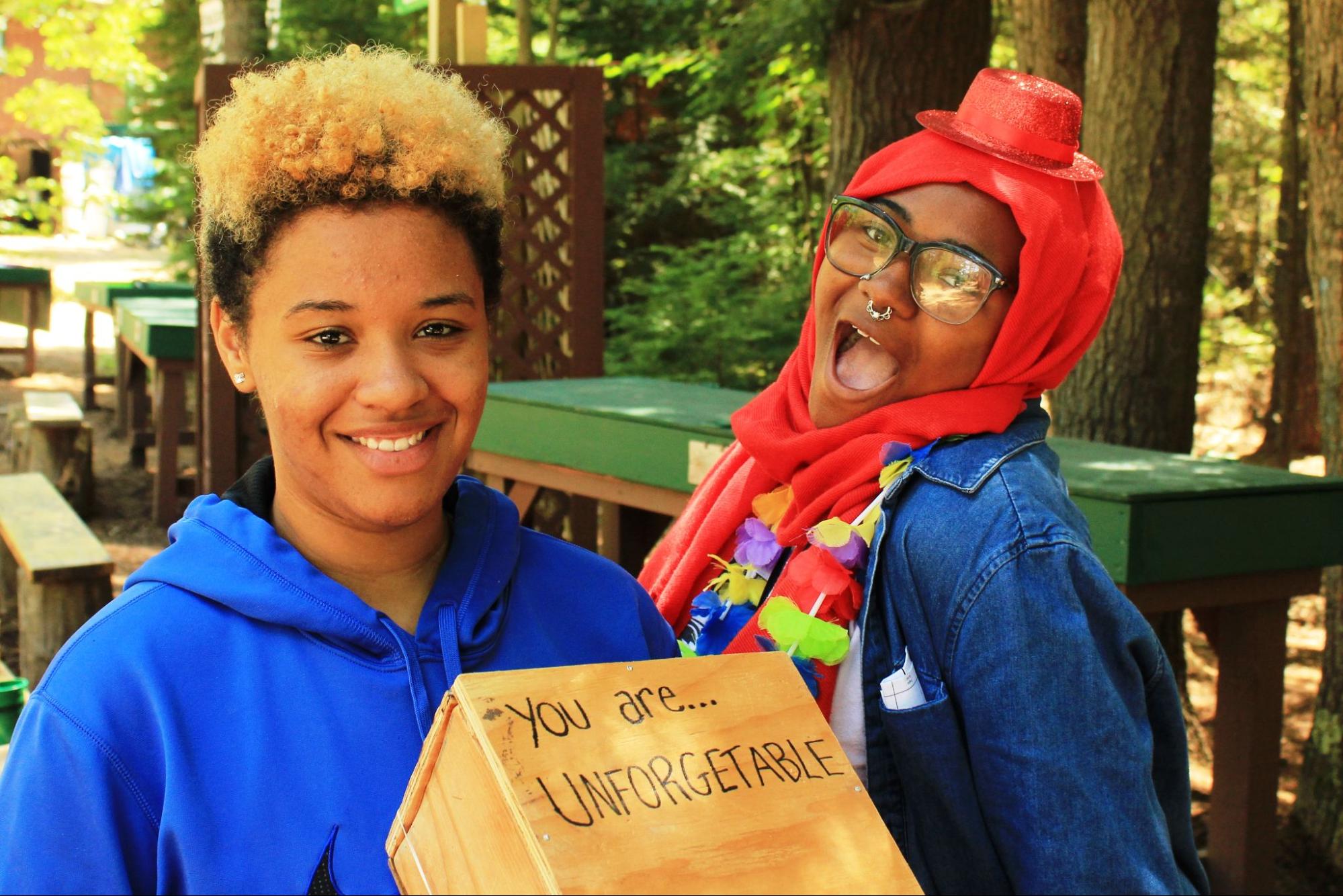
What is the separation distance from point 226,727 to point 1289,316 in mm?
10901

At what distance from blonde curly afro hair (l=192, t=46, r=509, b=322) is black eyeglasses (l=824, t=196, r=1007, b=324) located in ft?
2.77

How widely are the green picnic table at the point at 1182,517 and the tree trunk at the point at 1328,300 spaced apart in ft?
3.05

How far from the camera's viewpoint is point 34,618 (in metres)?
4.64

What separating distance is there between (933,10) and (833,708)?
5171mm

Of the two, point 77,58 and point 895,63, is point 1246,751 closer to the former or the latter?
point 895,63

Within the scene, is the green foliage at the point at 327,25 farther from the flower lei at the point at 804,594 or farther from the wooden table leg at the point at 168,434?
the flower lei at the point at 804,594

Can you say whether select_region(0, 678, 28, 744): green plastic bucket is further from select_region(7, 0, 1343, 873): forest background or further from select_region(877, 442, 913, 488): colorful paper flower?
select_region(877, 442, 913, 488): colorful paper flower

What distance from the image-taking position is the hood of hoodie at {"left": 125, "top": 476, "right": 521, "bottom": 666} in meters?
1.42

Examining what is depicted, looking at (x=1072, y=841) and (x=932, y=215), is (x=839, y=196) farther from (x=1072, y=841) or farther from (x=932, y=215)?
(x=1072, y=841)

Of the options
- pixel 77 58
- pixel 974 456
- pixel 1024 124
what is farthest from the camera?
pixel 77 58

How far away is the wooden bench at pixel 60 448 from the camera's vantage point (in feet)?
27.7

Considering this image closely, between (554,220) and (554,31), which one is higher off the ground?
(554,31)

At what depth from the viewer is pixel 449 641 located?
1.53 m

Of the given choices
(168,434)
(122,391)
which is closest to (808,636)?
(168,434)
